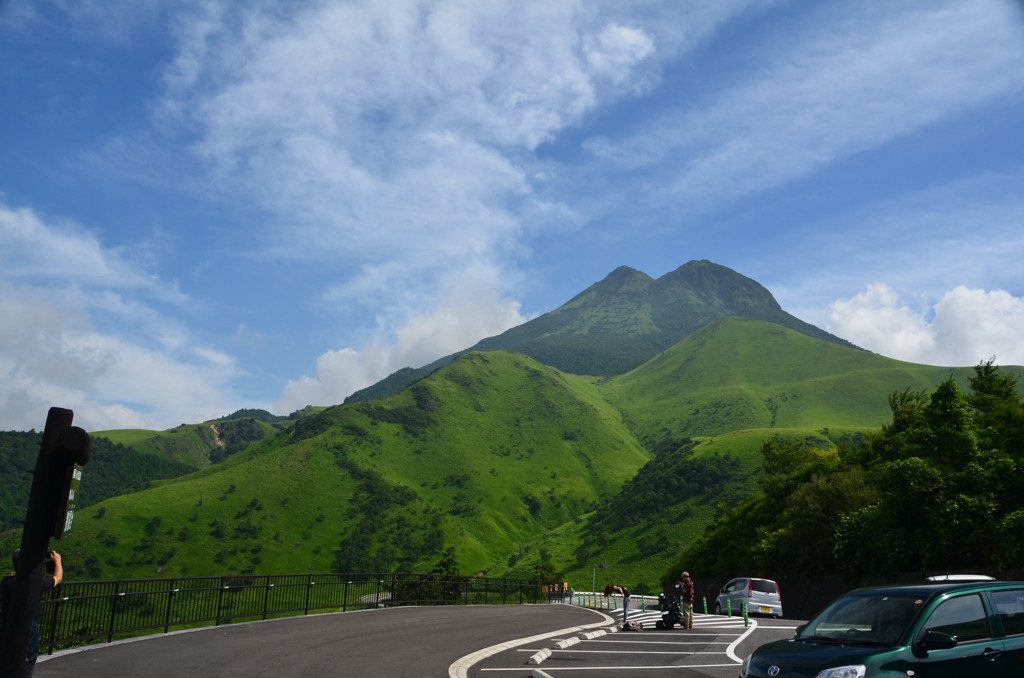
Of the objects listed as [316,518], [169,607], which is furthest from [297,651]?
[316,518]

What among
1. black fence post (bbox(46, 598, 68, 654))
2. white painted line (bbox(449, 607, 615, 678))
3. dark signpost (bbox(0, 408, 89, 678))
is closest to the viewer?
dark signpost (bbox(0, 408, 89, 678))

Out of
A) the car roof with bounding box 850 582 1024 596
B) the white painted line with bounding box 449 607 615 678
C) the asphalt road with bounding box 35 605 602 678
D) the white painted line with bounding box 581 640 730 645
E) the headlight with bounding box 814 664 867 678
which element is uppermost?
the car roof with bounding box 850 582 1024 596

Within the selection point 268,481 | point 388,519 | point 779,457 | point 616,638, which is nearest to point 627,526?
point 388,519

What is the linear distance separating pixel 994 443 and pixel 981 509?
808 centimetres

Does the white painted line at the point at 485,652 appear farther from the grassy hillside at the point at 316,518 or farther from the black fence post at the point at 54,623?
the grassy hillside at the point at 316,518

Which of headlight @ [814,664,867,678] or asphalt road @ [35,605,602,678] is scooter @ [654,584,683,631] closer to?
asphalt road @ [35,605,602,678]

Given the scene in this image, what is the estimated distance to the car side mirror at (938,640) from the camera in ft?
21.3

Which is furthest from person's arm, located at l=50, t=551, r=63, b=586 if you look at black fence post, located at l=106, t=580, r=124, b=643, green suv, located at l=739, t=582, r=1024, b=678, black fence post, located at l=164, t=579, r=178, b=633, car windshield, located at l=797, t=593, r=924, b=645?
black fence post, located at l=164, t=579, r=178, b=633

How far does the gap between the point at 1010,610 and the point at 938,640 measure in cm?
150

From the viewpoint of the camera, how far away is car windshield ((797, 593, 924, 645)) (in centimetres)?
696

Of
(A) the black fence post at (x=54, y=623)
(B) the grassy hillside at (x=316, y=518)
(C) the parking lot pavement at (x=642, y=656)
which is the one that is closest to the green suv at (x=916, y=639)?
(C) the parking lot pavement at (x=642, y=656)

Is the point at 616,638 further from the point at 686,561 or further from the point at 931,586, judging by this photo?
the point at 686,561

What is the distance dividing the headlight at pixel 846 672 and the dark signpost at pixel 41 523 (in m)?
6.11

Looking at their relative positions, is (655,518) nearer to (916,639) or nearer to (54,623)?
(54,623)
